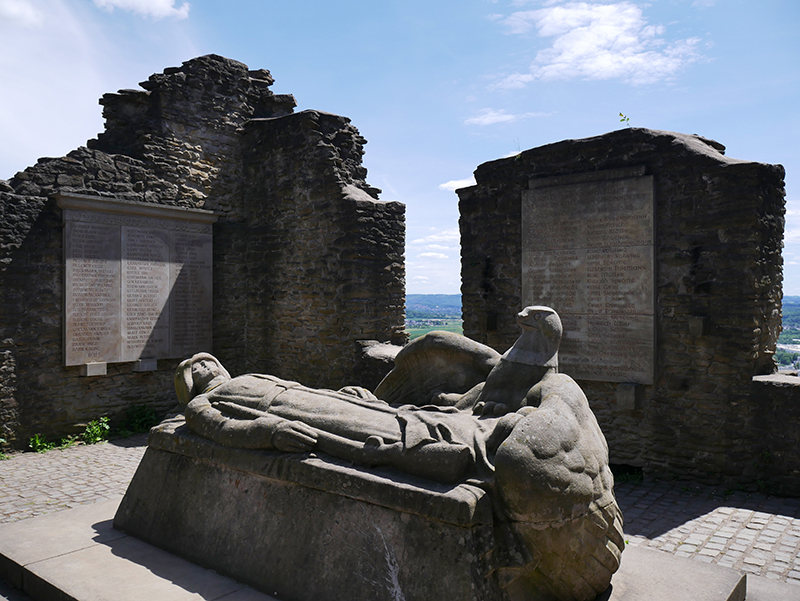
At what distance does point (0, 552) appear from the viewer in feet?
11.7

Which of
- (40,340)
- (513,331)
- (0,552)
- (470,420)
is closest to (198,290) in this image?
(40,340)

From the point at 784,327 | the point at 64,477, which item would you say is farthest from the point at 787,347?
the point at 64,477

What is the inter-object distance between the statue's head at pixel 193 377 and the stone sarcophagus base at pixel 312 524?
0.98ft

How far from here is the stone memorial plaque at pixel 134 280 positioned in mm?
7641

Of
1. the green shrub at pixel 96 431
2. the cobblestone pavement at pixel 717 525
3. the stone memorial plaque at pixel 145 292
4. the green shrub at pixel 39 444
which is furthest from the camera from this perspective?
the stone memorial plaque at pixel 145 292

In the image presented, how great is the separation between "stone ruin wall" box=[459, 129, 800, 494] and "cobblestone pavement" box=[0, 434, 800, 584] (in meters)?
0.39

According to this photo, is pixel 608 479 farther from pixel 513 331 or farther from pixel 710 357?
pixel 513 331

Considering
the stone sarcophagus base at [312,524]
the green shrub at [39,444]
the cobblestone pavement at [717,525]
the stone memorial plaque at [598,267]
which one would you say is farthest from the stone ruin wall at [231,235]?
the stone sarcophagus base at [312,524]

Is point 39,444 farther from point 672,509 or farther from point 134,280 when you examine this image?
point 672,509

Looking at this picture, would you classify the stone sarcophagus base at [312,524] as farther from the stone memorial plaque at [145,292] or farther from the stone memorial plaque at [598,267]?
the stone memorial plaque at [145,292]

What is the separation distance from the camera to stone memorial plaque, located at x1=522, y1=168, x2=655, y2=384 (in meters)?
5.96

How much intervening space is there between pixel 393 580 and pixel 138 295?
689 centimetres

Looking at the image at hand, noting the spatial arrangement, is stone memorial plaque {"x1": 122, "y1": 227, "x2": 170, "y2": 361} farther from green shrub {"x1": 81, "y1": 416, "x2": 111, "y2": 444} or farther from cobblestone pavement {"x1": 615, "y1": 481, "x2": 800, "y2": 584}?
cobblestone pavement {"x1": 615, "y1": 481, "x2": 800, "y2": 584}

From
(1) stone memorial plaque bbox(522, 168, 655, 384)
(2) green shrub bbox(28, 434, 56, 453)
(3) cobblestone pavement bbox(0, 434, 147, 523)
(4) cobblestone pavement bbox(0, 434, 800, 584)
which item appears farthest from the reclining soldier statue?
(2) green shrub bbox(28, 434, 56, 453)
